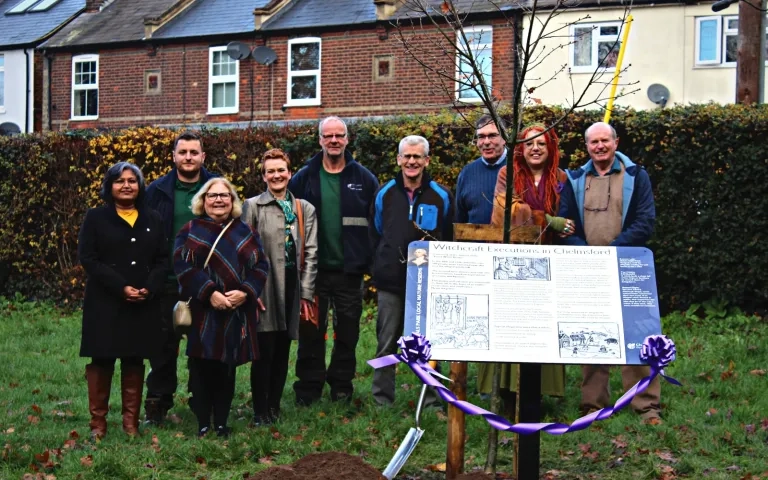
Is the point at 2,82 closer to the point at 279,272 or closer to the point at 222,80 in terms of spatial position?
the point at 222,80

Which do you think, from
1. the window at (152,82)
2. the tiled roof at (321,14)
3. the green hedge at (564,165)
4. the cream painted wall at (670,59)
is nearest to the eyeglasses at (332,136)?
the green hedge at (564,165)

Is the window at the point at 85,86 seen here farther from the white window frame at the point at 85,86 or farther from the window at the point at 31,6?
the window at the point at 31,6

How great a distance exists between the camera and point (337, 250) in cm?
912

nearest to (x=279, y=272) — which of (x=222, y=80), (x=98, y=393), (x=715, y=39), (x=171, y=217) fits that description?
(x=171, y=217)

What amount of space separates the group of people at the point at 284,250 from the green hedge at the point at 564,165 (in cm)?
403

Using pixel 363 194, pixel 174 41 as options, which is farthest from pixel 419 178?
pixel 174 41

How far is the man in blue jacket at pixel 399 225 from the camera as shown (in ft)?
28.8

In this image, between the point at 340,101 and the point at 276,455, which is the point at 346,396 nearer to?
the point at 276,455

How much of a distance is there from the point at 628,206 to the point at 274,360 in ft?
9.92

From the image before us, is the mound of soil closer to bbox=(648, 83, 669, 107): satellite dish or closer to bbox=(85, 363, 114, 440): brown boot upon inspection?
bbox=(85, 363, 114, 440): brown boot

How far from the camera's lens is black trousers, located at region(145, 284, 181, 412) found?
854cm

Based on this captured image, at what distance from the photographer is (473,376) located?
1005cm

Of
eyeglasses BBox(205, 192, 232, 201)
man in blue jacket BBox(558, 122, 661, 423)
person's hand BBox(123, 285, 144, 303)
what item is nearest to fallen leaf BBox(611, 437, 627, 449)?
man in blue jacket BBox(558, 122, 661, 423)

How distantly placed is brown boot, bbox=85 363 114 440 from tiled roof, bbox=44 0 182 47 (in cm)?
2621
